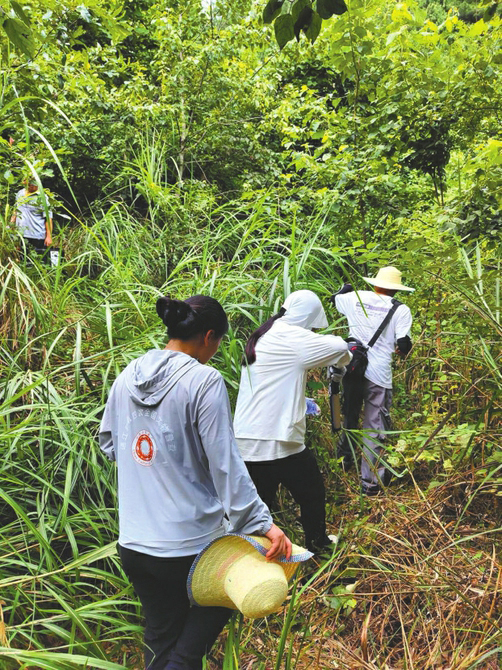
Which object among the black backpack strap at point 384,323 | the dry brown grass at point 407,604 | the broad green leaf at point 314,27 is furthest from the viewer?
the black backpack strap at point 384,323

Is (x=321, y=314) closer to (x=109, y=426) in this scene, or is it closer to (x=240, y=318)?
(x=240, y=318)

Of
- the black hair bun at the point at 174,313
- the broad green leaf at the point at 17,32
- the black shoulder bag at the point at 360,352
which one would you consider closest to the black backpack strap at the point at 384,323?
the black shoulder bag at the point at 360,352

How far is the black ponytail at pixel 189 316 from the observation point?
1793 mm

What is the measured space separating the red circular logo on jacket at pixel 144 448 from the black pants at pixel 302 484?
1.07 metres

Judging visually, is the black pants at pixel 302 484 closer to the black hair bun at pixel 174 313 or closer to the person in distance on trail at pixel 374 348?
the person in distance on trail at pixel 374 348

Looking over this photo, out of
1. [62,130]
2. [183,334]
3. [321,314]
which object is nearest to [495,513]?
[321,314]

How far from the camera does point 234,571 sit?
5.14 ft

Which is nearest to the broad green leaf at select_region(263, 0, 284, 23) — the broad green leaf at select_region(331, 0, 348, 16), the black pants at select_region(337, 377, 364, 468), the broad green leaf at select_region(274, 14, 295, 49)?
the broad green leaf at select_region(274, 14, 295, 49)

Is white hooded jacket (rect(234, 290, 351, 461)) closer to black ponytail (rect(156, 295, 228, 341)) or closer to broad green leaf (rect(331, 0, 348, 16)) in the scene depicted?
black ponytail (rect(156, 295, 228, 341))

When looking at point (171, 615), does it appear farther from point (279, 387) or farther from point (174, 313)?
point (279, 387)

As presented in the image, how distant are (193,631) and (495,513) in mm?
1709

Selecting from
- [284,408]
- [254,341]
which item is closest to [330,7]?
[254,341]

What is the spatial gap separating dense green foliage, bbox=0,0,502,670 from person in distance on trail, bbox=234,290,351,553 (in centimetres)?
25

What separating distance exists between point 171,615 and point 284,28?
→ 184cm
